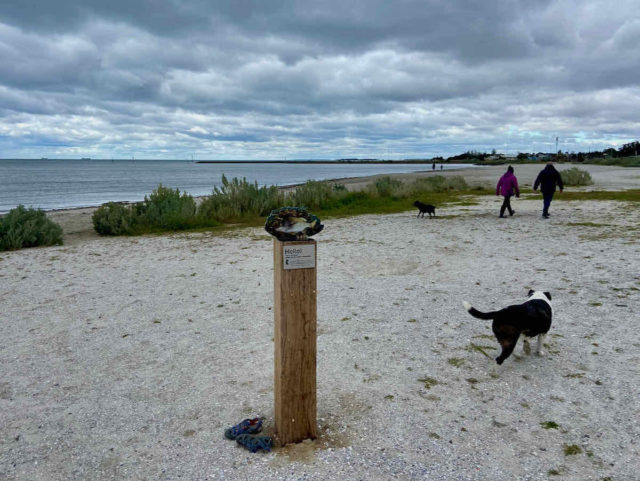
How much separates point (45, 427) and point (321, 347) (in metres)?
2.35

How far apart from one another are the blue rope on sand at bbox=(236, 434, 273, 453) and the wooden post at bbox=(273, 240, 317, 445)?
0.09 m

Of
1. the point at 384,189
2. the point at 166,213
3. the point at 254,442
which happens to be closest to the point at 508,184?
the point at 384,189

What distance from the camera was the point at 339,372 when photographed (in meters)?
4.06

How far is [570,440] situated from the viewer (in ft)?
9.90

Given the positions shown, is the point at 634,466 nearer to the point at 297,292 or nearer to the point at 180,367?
the point at 297,292

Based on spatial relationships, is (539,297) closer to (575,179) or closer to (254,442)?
A: (254,442)

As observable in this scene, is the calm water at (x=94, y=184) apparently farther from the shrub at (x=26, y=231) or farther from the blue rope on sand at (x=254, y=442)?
the blue rope on sand at (x=254, y=442)

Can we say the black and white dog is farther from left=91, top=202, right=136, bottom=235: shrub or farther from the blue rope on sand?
left=91, top=202, right=136, bottom=235: shrub

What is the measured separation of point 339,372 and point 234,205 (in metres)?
12.1

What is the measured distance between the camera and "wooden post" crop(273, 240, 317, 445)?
9.24 feet

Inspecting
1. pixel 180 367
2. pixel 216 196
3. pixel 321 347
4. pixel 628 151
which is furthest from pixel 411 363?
pixel 628 151

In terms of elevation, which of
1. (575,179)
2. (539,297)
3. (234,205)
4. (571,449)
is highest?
(575,179)

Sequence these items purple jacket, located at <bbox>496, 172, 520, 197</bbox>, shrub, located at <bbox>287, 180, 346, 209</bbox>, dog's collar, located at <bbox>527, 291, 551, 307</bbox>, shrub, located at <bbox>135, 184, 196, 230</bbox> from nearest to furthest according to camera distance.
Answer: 1. dog's collar, located at <bbox>527, 291, 551, 307</bbox>
2. purple jacket, located at <bbox>496, 172, 520, 197</bbox>
3. shrub, located at <bbox>135, 184, 196, 230</bbox>
4. shrub, located at <bbox>287, 180, 346, 209</bbox>

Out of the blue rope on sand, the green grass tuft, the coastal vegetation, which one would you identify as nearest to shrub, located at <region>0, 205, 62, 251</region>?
the coastal vegetation
